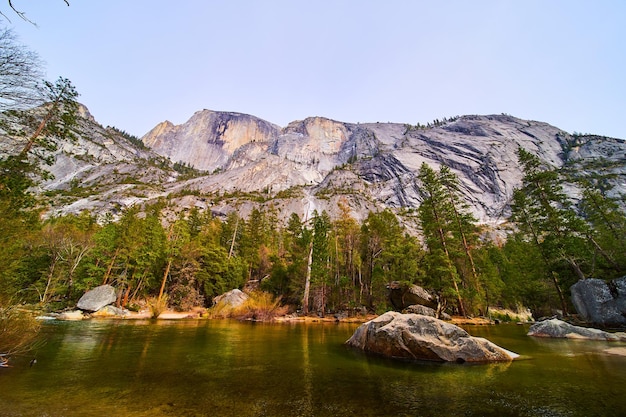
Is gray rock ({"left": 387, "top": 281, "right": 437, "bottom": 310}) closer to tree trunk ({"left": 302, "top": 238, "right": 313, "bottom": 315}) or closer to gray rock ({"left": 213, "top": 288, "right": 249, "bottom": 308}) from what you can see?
tree trunk ({"left": 302, "top": 238, "right": 313, "bottom": 315})

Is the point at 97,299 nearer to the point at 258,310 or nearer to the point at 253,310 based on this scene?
the point at 253,310

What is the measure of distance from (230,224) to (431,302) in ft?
132

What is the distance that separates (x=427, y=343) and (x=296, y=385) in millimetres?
5733

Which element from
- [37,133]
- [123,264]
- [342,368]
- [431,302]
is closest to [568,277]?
[431,302]

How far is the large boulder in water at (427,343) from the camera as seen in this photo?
9266mm

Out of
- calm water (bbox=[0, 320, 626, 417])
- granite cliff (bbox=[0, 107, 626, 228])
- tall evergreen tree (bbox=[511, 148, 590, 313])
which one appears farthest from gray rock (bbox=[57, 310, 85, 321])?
granite cliff (bbox=[0, 107, 626, 228])

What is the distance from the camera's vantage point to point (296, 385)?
6184 millimetres

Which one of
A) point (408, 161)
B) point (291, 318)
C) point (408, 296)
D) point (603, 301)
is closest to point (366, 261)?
point (408, 296)

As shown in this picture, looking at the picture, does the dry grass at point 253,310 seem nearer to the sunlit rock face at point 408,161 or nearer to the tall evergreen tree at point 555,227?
the tall evergreen tree at point 555,227

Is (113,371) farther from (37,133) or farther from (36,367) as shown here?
(37,133)

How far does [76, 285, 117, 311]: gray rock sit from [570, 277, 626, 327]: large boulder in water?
4408 cm

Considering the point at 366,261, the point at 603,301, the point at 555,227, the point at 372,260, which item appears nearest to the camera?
the point at 603,301

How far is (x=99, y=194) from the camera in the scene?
334 ft

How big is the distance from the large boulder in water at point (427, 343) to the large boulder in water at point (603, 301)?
16740 mm
